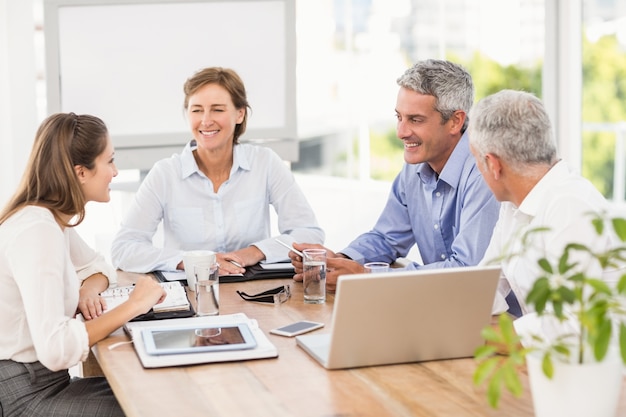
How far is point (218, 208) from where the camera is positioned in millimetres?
3068

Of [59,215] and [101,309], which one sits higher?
[59,215]

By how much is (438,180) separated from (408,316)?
1141 mm

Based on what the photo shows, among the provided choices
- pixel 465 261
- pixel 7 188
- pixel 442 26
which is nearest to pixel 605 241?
pixel 465 261

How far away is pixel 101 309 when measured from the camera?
224 cm

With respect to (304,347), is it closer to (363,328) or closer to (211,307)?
(363,328)

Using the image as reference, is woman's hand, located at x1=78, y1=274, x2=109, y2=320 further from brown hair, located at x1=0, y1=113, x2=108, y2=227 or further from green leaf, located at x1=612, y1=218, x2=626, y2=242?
green leaf, located at x1=612, y1=218, x2=626, y2=242

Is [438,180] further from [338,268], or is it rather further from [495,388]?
[495,388]

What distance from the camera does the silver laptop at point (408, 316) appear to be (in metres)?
1.67

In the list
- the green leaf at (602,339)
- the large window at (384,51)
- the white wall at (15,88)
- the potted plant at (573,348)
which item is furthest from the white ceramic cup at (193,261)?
the large window at (384,51)

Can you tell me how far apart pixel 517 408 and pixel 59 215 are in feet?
3.89

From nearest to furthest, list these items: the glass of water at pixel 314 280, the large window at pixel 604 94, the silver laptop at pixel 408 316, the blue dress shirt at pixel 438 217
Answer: the silver laptop at pixel 408 316
the glass of water at pixel 314 280
the blue dress shirt at pixel 438 217
the large window at pixel 604 94

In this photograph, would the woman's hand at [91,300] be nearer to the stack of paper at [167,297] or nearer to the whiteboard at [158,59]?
the stack of paper at [167,297]

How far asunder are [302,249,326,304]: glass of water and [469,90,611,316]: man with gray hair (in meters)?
0.50

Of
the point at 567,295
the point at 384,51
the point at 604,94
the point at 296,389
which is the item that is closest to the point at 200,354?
the point at 296,389
